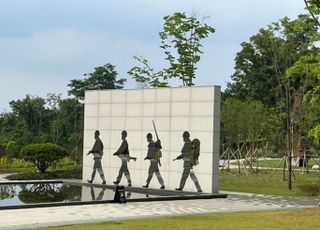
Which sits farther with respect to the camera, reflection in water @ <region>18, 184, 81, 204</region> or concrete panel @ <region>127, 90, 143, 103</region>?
concrete panel @ <region>127, 90, 143, 103</region>

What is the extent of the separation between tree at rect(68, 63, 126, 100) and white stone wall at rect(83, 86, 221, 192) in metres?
18.9

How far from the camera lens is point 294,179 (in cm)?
2162

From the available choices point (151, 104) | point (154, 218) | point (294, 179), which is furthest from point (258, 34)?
point (154, 218)

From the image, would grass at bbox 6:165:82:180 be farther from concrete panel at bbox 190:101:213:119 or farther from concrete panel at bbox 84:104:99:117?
concrete panel at bbox 190:101:213:119

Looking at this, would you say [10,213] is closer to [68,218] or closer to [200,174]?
[68,218]

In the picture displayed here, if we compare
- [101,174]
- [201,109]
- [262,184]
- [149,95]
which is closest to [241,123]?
[262,184]

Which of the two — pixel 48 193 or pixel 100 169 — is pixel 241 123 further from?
pixel 48 193

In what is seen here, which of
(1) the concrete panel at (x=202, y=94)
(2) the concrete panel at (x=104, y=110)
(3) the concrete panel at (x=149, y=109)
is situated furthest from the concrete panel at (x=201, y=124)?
(2) the concrete panel at (x=104, y=110)

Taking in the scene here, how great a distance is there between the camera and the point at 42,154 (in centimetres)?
2105

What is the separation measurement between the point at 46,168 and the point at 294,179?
353 inches

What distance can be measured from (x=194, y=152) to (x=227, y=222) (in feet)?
20.3

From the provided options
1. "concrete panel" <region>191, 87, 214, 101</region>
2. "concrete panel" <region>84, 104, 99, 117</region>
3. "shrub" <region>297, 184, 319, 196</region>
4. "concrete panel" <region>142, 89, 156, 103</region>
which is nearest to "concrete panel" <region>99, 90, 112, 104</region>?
"concrete panel" <region>84, 104, 99, 117</region>

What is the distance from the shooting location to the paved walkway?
1029cm

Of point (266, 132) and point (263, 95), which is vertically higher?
point (263, 95)
